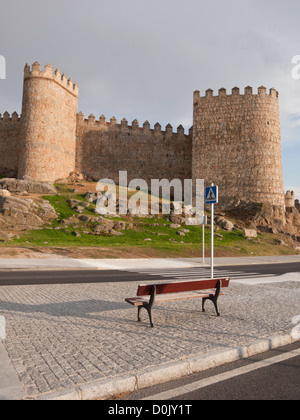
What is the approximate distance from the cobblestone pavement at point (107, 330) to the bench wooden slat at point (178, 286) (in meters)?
0.55

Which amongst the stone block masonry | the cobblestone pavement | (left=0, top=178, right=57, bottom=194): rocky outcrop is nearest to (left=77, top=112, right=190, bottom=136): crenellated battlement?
the stone block masonry

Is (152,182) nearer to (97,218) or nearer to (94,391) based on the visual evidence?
(97,218)

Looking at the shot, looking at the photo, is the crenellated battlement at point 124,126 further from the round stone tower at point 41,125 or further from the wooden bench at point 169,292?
the wooden bench at point 169,292

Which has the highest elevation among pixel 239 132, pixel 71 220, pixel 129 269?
pixel 239 132

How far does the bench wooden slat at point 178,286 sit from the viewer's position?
6.24 metres

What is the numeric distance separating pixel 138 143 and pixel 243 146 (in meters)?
12.6

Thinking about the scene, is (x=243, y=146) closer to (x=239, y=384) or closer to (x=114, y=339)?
(x=114, y=339)

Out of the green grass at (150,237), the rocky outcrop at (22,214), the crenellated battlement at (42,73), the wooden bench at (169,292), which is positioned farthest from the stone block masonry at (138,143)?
the wooden bench at (169,292)

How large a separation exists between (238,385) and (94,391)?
1613mm

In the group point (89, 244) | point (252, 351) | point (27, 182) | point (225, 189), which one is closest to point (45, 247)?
point (89, 244)

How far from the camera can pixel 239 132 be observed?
126ft

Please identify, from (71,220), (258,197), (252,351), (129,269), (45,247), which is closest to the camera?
(252,351)

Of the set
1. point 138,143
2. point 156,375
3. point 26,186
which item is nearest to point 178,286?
point 156,375

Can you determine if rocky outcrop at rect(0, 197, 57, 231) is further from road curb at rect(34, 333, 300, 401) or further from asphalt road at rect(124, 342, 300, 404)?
asphalt road at rect(124, 342, 300, 404)
